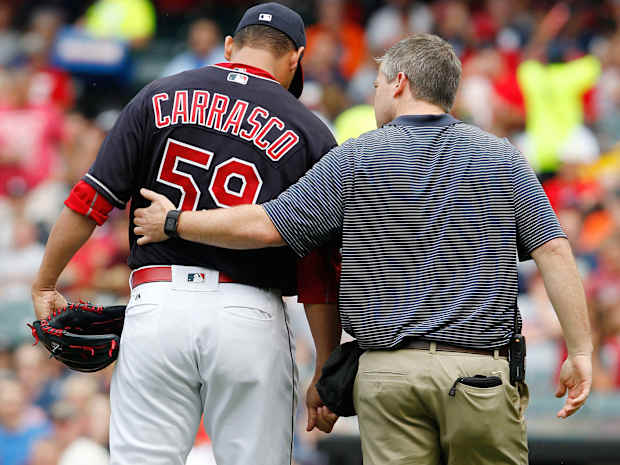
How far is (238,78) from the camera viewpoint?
130 inches

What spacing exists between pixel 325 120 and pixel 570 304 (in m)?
6.26

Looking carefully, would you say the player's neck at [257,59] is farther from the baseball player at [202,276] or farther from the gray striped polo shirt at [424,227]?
the gray striped polo shirt at [424,227]

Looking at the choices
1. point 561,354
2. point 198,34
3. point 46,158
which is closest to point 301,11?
point 198,34

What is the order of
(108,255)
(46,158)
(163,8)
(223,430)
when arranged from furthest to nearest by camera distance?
(163,8)
(46,158)
(108,255)
(223,430)

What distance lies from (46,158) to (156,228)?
6740 mm

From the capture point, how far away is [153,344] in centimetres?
311

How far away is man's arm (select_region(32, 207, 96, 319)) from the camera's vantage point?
3268mm

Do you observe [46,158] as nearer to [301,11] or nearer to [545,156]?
[301,11]

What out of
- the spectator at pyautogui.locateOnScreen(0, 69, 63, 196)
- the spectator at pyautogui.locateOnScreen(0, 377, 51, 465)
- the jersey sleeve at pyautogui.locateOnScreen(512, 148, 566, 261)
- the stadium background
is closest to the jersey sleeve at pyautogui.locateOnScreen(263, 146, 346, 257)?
the jersey sleeve at pyautogui.locateOnScreen(512, 148, 566, 261)

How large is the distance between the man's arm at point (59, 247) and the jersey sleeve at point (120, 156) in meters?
0.13

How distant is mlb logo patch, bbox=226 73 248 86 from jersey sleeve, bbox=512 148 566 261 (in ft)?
3.13

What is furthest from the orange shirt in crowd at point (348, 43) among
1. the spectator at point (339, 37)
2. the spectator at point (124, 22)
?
the spectator at point (124, 22)

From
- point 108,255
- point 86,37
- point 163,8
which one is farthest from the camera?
point 163,8

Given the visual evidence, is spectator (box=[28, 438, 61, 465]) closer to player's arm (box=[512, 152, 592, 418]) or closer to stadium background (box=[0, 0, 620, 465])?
stadium background (box=[0, 0, 620, 465])
